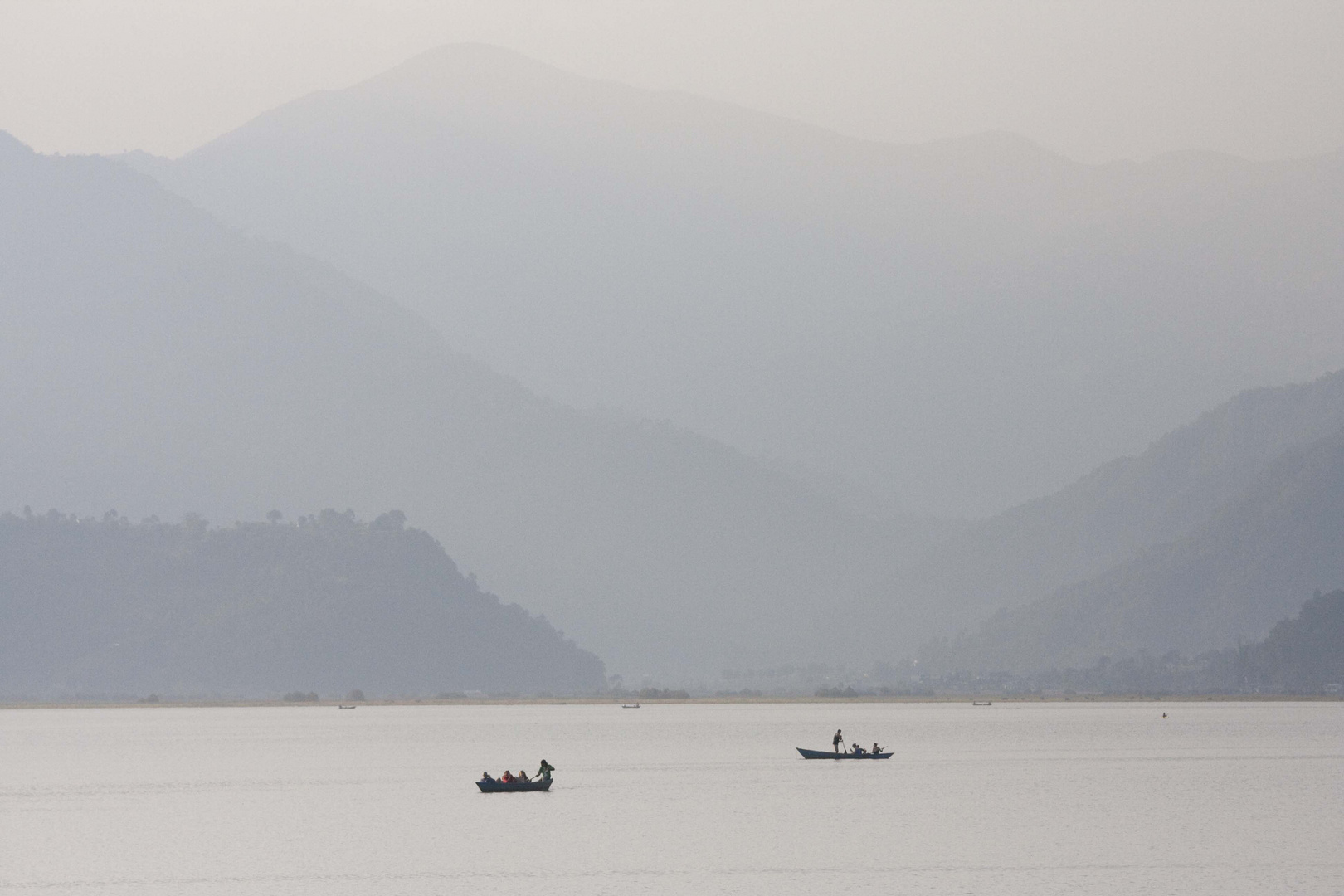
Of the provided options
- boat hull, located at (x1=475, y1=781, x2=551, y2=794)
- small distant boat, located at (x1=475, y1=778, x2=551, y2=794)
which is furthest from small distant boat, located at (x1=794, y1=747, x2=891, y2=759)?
boat hull, located at (x1=475, y1=781, x2=551, y2=794)

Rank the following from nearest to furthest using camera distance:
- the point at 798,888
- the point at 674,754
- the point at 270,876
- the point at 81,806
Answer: the point at 798,888
the point at 270,876
the point at 81,806
the point at 674,754

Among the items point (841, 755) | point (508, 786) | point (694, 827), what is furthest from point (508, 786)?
point (841, 755)

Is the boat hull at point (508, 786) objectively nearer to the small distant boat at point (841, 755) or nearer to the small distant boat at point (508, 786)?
the small distant boat at point (508, 786)

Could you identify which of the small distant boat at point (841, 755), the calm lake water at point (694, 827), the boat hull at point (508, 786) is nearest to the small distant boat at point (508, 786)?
the boat hull at point (508, 786)

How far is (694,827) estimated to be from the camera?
4021 inches

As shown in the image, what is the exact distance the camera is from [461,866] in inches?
3391

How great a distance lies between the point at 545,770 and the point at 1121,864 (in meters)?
46.7

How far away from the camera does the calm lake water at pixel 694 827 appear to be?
81.2 meters

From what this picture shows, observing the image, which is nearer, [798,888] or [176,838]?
[798,888]

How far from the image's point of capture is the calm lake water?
81250 millimetres

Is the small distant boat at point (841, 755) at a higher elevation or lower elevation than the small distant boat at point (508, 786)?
higher

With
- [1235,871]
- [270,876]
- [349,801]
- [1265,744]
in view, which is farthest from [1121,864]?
[1265,744]

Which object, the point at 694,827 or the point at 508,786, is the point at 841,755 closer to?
the point at 508,786

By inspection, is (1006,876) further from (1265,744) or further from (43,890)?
(1265,744)
